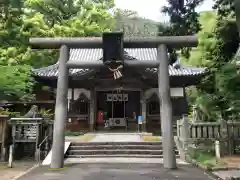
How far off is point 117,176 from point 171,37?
5860 millimetres

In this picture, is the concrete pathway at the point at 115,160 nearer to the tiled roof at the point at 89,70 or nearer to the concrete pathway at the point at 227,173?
the concrete pathway at the point at 227,173

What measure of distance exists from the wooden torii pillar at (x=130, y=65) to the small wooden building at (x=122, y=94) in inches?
325

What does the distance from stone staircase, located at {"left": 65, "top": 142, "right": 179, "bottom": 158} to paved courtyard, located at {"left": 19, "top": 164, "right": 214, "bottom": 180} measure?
7.31 feet

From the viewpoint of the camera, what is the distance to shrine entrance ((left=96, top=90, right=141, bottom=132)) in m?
22.7

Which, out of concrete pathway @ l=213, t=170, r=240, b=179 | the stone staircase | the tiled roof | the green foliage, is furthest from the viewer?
the green foliage

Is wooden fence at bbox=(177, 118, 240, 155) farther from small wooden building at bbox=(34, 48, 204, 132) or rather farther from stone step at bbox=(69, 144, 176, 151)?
small wooden building at bbox=(34, 48, 204, 132)

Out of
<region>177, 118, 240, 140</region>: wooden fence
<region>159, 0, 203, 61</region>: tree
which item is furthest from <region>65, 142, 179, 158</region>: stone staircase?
<region>159, 0, 203, 61</region>: tree

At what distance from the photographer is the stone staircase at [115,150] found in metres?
14.1

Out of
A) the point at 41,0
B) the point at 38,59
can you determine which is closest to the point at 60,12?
the point at 41,0

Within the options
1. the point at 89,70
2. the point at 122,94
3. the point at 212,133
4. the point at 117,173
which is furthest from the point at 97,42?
the point at 122,94

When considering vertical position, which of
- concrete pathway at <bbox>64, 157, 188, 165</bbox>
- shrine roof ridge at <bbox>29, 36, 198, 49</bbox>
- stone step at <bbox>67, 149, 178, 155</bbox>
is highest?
shrine roof ridge at <bbox>29, 36, 198, 49</bbox>

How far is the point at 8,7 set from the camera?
960 inches

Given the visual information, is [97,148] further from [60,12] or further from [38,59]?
[60,12]

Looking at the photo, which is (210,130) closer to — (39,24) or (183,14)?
(183,14)
